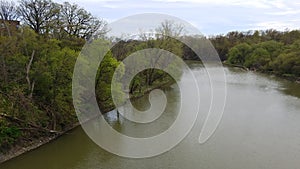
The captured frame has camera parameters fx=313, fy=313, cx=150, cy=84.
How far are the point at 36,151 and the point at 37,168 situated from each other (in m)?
1.35

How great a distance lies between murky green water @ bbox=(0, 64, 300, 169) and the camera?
36.9 feet

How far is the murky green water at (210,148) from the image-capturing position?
1125 cm

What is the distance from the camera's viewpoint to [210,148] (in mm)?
12742

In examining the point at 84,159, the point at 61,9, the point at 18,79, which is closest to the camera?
the point at 84,159

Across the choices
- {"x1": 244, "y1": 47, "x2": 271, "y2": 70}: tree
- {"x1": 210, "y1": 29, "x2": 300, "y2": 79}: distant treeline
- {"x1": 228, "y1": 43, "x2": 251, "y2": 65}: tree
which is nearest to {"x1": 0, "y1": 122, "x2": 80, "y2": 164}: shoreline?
{"x1": 210, "y1": 29, "x2": 300, "y2": 79}: distant treeline

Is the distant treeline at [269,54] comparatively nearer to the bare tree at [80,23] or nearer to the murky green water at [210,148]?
the murky green water at [210,148]

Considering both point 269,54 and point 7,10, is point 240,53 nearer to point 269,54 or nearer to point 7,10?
point 269,54

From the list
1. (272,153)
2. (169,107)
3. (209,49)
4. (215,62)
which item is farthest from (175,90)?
(215,62)

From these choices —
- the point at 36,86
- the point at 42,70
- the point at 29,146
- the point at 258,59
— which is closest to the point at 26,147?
the point at 29,146

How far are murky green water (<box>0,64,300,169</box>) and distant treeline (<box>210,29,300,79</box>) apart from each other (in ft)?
59.7

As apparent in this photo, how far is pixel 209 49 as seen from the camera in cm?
4791

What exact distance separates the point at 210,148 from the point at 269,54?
1404 inches

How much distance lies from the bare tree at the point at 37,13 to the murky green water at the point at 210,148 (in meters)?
8.29

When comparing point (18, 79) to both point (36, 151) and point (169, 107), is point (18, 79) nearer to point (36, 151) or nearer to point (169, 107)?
point (36, 151)
